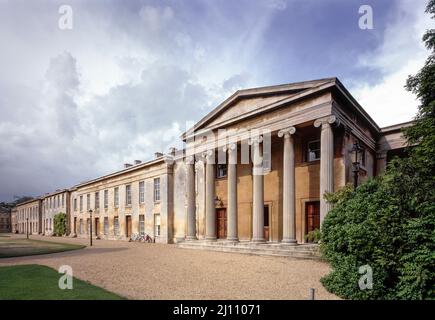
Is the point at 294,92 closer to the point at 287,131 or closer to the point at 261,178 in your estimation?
the point at 287,131

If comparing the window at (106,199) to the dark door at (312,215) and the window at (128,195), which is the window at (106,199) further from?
the dark door at (312,215)

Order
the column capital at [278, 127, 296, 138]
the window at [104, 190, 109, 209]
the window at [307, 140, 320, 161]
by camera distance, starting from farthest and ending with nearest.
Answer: the window at [104, 190, 109, 209] < the window at [307, 140, 320, 161] < the column capital at [278, 127, 296, 138]

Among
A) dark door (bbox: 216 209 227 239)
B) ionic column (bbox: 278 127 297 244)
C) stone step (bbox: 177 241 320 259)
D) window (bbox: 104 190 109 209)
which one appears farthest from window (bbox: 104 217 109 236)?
ionic column (bbox: 278 127 297 244)

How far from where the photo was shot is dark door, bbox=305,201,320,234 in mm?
17438

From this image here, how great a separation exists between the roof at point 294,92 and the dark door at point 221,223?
6.50 m

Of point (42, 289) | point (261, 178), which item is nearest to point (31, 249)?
point (42, 289)

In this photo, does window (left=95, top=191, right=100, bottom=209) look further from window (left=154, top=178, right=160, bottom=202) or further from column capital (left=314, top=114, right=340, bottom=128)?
column capital (left=314, top=114, right=340, bottom=128)

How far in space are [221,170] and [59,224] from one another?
116ft

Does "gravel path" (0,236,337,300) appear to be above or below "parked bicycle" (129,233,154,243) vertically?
above

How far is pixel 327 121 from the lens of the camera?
14547mm

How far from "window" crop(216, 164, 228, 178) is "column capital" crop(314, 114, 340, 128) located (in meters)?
9.44

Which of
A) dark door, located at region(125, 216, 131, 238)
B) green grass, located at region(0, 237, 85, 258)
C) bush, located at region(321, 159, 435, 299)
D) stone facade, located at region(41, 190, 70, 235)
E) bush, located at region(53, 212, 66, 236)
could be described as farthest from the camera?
stone facade, located at region(41, 190, 70, 235)

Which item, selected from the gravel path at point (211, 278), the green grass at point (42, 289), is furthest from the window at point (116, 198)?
the green grass at point (42, 289)

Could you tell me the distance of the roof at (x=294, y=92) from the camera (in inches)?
579
